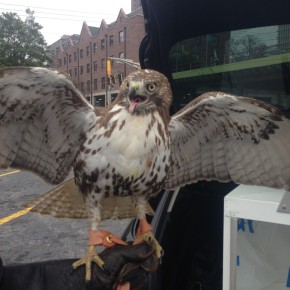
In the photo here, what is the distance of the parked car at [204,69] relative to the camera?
2.53 m

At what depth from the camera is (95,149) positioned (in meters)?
1.96

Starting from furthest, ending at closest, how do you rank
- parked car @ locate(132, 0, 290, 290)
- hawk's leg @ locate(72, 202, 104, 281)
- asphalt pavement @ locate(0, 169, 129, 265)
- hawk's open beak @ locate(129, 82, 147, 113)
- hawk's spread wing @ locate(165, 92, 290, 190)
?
asphalt pavement @ locate(0, 169, 129, 265), parked car @ locate(132, 0, 290, 290), hawk's spread wing @ locate(165, 92, 290, 190), hawk's leg @ locate(72, 202, 104, 281), hawk's open beak @ locate(129, 82, 147, 113)

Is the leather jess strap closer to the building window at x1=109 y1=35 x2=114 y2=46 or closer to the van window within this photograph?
the van window

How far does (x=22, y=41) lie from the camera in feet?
175

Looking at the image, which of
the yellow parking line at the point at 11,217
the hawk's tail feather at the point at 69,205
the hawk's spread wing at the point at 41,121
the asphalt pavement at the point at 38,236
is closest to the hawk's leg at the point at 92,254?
the hawk's tail feather at the point at 69,205

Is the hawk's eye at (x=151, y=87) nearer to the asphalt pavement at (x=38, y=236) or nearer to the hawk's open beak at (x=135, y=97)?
the hawk's open beak at (x=135, y=97)

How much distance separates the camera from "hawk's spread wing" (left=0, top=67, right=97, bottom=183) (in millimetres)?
1958

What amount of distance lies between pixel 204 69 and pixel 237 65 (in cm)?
25

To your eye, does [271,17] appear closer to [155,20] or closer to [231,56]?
[231,56]

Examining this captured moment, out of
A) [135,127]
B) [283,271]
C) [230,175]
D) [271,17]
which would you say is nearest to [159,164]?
[135,127]

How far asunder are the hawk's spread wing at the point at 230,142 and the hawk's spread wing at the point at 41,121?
563 millimetres

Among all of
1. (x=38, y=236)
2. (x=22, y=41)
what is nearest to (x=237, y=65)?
(x=38, y=236)

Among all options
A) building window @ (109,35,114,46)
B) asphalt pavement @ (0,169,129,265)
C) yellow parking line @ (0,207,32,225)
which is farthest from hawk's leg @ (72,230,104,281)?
building window @ (109,35,114,46)

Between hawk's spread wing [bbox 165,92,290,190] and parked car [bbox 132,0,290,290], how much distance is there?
405 millimetres
